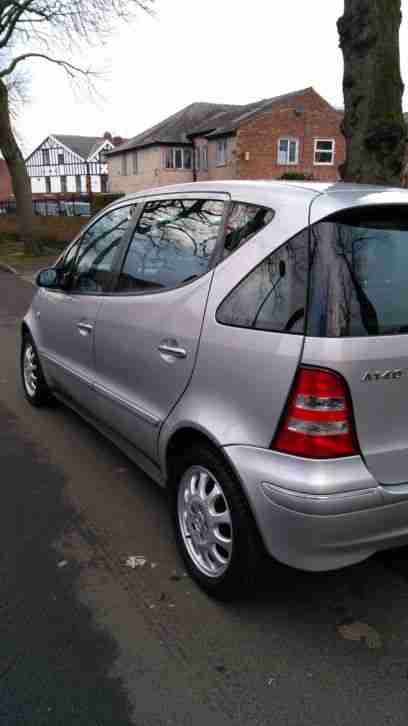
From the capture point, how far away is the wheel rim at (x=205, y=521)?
2.63 meters

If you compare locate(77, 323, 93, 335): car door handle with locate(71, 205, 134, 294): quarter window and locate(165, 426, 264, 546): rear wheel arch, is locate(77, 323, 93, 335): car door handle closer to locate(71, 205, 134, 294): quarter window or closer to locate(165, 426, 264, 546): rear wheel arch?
locate(71, 205, 134, 294): quarter window

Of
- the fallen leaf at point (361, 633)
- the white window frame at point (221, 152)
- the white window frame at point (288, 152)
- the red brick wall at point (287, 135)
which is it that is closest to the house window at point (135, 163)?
the white window frame at point (221, 152)

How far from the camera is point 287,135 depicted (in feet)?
124

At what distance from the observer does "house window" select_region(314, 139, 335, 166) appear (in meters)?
38.4

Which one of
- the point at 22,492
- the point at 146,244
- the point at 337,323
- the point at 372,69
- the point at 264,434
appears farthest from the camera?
the point at 372,69

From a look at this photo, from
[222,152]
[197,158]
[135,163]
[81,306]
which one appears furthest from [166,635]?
[135,163]

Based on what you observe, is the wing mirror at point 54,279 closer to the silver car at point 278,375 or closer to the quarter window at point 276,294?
the silver car at point 278,375

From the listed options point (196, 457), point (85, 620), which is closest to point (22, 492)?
point (85, 620)

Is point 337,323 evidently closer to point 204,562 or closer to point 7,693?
point 204,562

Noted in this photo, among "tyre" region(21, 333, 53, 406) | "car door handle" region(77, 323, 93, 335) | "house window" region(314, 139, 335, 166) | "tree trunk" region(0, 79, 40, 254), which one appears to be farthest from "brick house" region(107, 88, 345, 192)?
"car door handle" region(77, 323, 93, 335)

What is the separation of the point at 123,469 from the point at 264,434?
6.90ft

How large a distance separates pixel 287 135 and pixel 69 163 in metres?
49.1

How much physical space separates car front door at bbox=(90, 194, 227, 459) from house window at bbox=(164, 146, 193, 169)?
135ft

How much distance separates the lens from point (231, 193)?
2.77m
